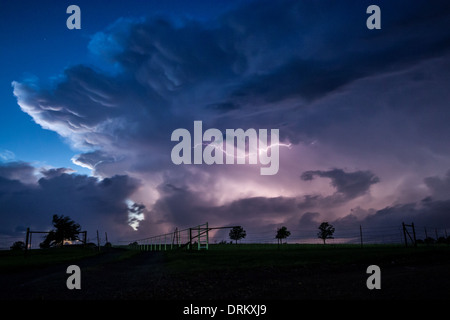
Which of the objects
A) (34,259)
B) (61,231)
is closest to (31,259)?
(34,259)

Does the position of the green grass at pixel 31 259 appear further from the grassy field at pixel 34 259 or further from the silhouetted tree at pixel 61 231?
the silhouetted tree at pixel 61 231

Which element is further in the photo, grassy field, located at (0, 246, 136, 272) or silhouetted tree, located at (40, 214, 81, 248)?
silhouetted tree, located at (40, 214, 81, 248)

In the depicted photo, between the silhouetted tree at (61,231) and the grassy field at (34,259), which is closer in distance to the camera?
the grassy field at (34,259)

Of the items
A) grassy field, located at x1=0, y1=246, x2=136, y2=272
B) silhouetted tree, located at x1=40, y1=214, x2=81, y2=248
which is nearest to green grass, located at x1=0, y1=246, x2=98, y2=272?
grassy field, located at x1=0, y1=246, x2=136, y2=272

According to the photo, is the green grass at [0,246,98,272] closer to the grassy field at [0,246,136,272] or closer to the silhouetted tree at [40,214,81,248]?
the grassy field at [0,246,136,272]

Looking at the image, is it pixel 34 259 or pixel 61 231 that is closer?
pixel 34 259

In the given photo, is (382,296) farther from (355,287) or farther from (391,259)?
(391,259)

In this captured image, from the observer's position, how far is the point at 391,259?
1628cm

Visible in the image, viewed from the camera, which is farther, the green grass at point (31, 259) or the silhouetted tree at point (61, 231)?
the silhouetted tree at point (61, 231)

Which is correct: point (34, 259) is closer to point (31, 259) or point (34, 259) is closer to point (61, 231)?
point (31, 259)

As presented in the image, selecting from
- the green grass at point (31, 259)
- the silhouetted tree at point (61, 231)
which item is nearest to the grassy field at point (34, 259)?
the green grass at point (31, 259)
